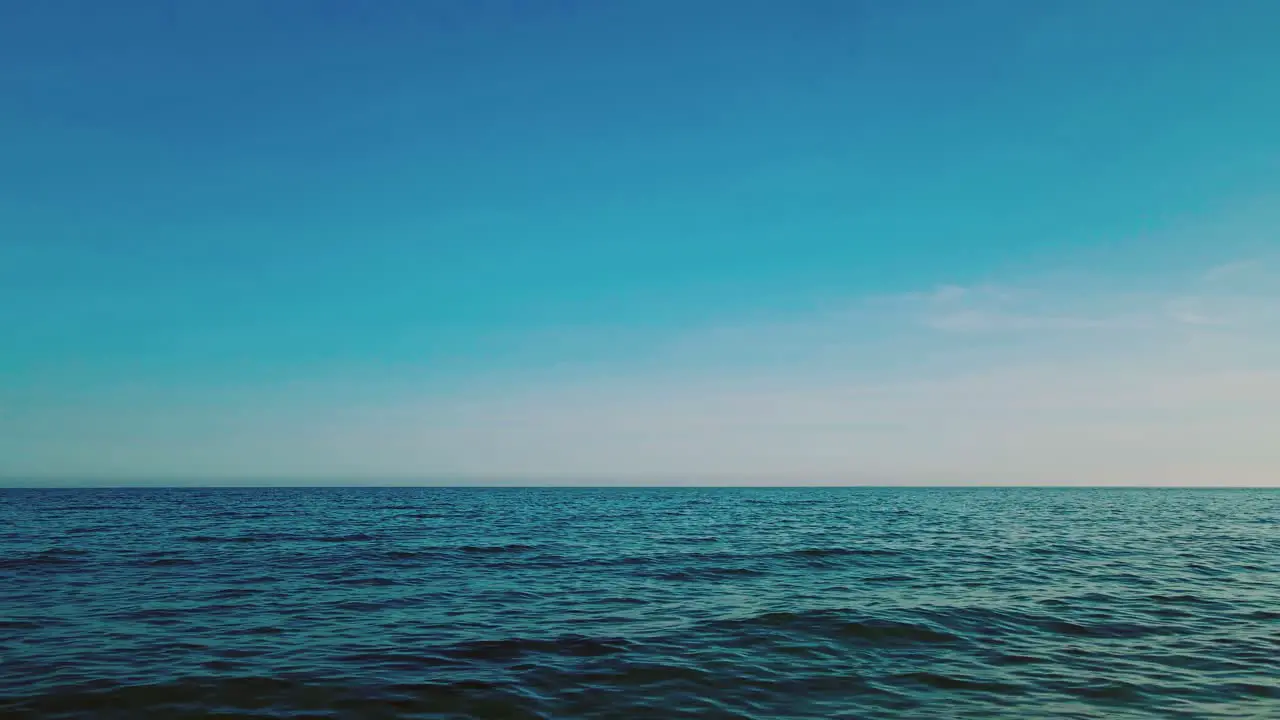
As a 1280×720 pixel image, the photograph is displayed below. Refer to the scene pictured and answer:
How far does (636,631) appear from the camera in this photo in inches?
671

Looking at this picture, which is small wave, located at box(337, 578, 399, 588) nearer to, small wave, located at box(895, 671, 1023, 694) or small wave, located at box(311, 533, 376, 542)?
small wave, located at box(311, 533, 376, 542)

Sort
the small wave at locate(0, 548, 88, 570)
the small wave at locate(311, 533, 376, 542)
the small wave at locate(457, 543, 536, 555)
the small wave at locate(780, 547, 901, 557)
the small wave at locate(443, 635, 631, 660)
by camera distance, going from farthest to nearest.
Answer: the small wave at locate(311, 533, 376, 542), the small wave at locate(457, 543, 536, 555), the small wave at locate(780, 547, 901, 557), the small wave at locate(0, 548, 88, 570), the small wave at locate(443, 635, 631, 660)

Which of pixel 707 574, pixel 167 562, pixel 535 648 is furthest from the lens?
pixel 167 562

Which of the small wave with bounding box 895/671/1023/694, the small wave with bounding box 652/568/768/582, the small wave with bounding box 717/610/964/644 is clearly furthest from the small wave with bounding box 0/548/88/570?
the small wave with bounding box 895/671/1023/694

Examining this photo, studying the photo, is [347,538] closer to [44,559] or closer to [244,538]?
[244,538]

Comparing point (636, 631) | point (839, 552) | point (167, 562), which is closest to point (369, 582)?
point (167, 562)

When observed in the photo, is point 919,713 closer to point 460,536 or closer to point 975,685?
point 975,685

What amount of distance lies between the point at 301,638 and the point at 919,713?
1303 centimetres

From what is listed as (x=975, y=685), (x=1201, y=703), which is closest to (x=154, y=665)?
(x=975, y=685)

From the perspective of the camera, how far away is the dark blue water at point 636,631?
39.8 ft

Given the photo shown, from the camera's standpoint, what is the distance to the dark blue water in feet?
39.8

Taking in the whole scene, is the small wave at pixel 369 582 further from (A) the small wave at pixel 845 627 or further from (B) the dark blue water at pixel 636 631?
(A) the small wave at pixel 845 627

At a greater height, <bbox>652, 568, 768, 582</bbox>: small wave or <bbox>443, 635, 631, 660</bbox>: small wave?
<bbox>652, 568, 768, 582</bbox>: small wave

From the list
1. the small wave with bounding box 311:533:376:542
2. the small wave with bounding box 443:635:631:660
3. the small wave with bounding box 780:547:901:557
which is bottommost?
the small wave with bounding box 443:635:631:660
